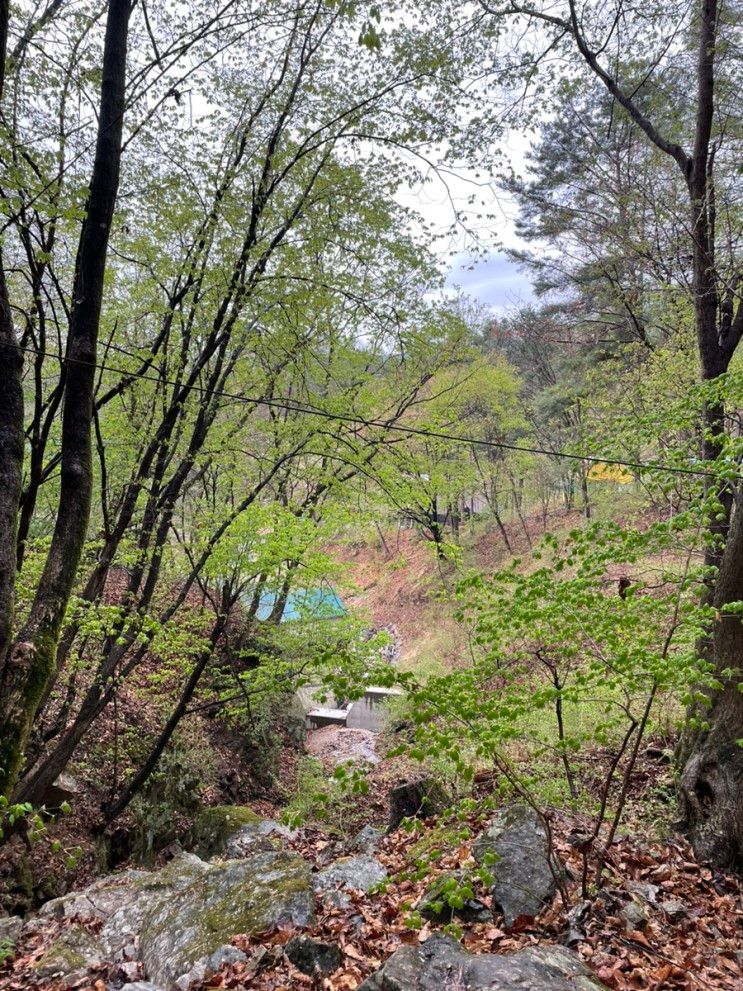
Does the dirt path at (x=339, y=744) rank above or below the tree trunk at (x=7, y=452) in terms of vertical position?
below

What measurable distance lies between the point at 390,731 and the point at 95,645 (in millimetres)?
5630

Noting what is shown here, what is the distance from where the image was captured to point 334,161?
18.7 feet

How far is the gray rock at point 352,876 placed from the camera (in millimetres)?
4215

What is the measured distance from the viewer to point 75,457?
9.86 ft

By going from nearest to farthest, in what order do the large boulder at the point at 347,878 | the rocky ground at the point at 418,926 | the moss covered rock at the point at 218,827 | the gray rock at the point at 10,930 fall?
the rocky ground at the point at 418,926 → the gray rock at the point at 10,930 → the large boulder at the point at 347,878 → the moss covered rock at the point at 218,827

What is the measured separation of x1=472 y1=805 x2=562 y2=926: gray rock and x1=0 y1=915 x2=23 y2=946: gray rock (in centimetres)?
329

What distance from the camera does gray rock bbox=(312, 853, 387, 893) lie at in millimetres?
4215

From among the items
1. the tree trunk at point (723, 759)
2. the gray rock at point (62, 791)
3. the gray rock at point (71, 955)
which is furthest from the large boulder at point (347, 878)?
the gray rock at point (62, 791)

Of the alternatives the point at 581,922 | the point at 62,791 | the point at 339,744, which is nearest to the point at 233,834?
the point at 62,791

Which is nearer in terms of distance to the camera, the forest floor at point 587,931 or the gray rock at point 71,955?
the forest floor at point 587,931

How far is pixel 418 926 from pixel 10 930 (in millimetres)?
3187

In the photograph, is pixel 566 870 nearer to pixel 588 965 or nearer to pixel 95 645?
pixel 588 965

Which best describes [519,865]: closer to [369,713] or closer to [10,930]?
[10,930]

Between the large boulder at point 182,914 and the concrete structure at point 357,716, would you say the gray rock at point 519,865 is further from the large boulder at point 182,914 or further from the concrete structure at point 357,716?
the concrete structure at point 357,716
